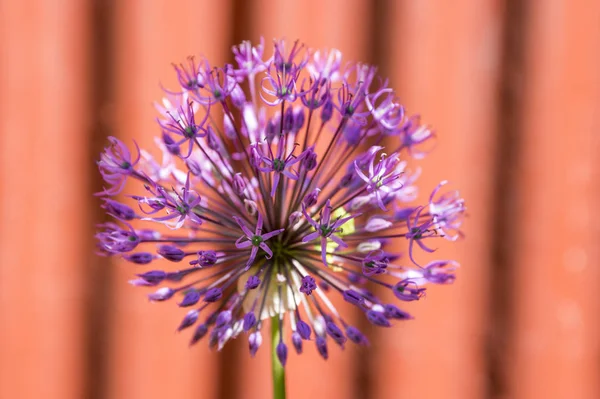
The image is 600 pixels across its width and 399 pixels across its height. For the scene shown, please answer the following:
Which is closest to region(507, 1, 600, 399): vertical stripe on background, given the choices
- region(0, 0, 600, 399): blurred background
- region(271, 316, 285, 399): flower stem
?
region(0, 0, 600, 399): blurred background

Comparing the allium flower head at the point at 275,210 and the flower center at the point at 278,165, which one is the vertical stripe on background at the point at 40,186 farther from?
the flower center at the point at 278,165

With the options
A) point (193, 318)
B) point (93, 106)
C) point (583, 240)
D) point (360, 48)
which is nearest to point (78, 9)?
point (93, 106)

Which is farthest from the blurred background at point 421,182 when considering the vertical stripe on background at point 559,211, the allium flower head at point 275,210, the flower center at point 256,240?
the flower center at point 256,240

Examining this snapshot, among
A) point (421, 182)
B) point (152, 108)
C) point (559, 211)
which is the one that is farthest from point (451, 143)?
point (152, 108)

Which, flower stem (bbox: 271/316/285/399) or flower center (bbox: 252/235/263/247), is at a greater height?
flower center (bbox: 252/235/263/247)

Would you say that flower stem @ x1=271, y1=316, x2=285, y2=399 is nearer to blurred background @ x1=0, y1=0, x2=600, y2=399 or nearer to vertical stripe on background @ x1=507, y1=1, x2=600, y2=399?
blurred background @ x1=0, y1=0, x2=600, y2=399

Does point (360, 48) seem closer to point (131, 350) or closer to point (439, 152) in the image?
point (439, 152)
